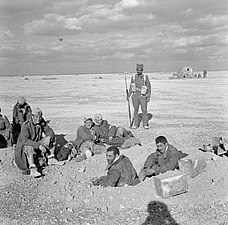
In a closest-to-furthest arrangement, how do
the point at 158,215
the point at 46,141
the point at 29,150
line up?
the point at 158,215, the point at 29,150, the point at 46,141

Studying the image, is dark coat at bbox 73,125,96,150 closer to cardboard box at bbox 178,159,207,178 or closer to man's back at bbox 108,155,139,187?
man's back at bbox 108,155,139,187

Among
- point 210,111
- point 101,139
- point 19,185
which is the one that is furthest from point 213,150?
point 210,111

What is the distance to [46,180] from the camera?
20.3 ft

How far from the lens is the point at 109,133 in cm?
814

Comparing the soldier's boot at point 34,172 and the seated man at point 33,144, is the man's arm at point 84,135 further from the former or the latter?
the soldier's boot at point 34,172

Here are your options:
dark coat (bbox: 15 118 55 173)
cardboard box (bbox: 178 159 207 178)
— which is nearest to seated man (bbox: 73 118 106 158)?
dark coat (bbox: 15 118 55 173)

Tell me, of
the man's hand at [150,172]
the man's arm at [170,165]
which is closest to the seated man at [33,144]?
the man's hand at [150,172]

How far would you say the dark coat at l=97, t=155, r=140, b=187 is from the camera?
561 cm

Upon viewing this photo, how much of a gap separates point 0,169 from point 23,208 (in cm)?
155

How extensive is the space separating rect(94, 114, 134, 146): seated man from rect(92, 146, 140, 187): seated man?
87.5 inches

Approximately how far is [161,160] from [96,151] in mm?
1831

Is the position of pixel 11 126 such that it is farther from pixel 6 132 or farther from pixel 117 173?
pixel 117 173

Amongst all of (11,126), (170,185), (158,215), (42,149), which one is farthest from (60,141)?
(158,215)

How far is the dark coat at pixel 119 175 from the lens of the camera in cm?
561
